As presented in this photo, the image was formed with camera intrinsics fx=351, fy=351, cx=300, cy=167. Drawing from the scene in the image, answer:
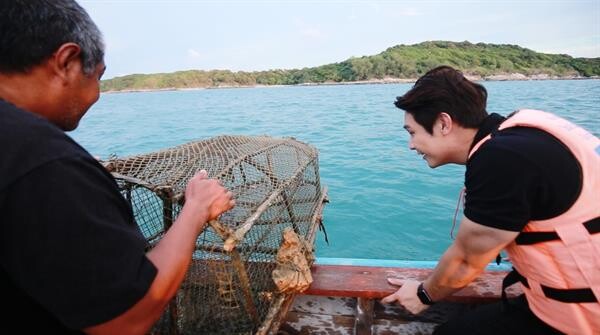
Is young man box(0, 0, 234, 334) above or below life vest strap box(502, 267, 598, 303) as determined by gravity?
above

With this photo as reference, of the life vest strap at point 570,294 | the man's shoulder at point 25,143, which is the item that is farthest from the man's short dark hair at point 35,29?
the life vest strap at point 570,294

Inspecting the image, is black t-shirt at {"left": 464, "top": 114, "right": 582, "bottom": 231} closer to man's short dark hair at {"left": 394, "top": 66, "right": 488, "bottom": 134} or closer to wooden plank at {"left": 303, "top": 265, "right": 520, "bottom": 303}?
man's short dark hair at {"left": 394, "top": 66, "right": 488, "bottom": 134}

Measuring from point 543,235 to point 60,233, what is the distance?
1573mm

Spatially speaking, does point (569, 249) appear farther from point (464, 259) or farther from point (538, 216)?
point (464, 259)

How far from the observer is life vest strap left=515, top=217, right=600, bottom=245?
50.4 inches

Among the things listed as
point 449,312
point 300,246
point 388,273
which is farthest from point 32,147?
point 449,312

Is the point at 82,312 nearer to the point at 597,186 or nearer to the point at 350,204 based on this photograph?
the point at 597,186

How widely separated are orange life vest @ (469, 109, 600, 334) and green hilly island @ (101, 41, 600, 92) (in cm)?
8313

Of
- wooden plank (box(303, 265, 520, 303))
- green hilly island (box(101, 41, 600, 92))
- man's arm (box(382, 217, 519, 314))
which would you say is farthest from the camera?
green hilly island (box(101, 41, 600, 92))

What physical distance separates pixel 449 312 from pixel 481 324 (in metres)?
0.53

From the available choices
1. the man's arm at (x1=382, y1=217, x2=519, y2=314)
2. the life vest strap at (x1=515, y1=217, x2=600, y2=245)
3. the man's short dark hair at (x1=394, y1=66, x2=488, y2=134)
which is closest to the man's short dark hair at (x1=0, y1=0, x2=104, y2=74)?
the man's short dark hair at (x1=394, y1=66, x2=488, y2=134)

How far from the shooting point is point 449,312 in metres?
2.19

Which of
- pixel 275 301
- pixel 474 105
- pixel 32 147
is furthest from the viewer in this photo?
pixel 275 301

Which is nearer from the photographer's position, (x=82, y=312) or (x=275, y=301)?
(x=82, y=312)
